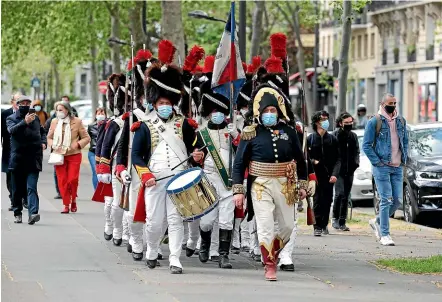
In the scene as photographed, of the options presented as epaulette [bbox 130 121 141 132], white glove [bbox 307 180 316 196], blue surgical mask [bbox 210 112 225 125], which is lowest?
white glove [bbox 307 180 316 196]

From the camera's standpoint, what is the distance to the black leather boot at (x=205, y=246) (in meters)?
15.2

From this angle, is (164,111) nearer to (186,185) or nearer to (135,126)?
Result: (135,126)

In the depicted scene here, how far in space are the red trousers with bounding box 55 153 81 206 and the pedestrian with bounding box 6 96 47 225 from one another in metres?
2.09

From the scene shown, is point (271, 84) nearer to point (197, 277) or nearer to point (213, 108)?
point (213, 108)

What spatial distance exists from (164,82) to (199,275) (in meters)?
2.10

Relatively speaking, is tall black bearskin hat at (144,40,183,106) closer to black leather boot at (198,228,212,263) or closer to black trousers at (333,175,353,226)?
black leather boot at (198,228,212,263)

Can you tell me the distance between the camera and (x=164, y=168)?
14391 mm

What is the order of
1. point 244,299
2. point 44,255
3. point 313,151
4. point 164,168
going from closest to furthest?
point 244,299, point 164,168, point 44,255, point 313,151

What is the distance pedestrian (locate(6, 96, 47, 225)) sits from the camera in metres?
19.9

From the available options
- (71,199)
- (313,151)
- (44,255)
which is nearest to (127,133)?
(44,255)

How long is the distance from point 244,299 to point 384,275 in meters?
2.49

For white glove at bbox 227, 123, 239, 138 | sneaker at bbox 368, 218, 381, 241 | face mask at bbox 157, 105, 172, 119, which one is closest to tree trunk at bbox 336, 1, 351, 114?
sneaker at bbox 368, 218, 381, 241

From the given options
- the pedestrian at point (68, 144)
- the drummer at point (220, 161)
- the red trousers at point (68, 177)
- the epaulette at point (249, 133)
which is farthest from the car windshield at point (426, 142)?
the epaulette at point (249, 133)

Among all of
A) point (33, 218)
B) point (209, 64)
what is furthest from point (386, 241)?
point (33, 218)
